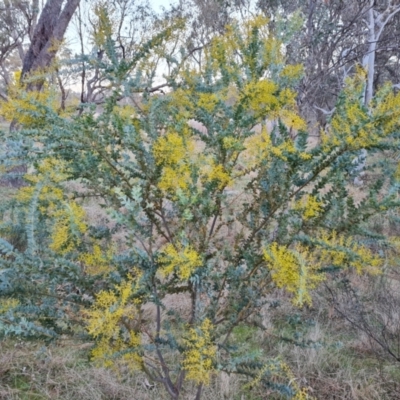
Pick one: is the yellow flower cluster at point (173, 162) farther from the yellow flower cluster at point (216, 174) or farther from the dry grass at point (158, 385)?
the dry grass at point (158, 385)

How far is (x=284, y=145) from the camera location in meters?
1.29

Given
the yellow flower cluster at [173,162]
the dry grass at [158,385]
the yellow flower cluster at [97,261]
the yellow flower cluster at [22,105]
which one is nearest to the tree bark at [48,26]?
the dry grass at [158,385]

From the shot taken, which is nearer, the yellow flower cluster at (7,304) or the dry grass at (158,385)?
the yellow flower cluster at (7,304)

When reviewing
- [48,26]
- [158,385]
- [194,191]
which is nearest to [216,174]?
[194,191]

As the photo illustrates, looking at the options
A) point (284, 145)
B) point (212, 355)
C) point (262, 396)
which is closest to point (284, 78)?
point (284, 145)

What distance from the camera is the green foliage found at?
49.8 inches

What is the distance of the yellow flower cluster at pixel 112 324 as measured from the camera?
118cm

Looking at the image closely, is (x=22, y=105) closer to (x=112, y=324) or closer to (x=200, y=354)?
(x=112, y=324)

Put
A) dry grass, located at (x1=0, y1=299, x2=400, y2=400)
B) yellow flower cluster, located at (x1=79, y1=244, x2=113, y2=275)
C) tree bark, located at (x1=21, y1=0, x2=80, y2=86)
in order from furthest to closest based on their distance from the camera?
tree bark, located at (x1=21, y1=0, x2=80, y2=86) → dry grass, located at (x1=0, y1=299, x2=400, y2=400) → yellow flower cluster, located at (x1=79, y1=244, x2=113, y2=275)

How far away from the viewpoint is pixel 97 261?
57.9 inches

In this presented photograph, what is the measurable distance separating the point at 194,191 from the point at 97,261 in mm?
452

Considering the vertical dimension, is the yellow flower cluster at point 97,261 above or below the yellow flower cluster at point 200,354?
above

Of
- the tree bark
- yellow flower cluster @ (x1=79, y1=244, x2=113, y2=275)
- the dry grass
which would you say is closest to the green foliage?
yellow flower cluster @ (x1=79, y1=244, x2=113, y2=275)

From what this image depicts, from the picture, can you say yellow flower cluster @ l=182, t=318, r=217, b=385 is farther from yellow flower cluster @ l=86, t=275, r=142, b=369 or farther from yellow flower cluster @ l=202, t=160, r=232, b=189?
yellow flower cluster @ l=202, t=160, r=232, b=189
